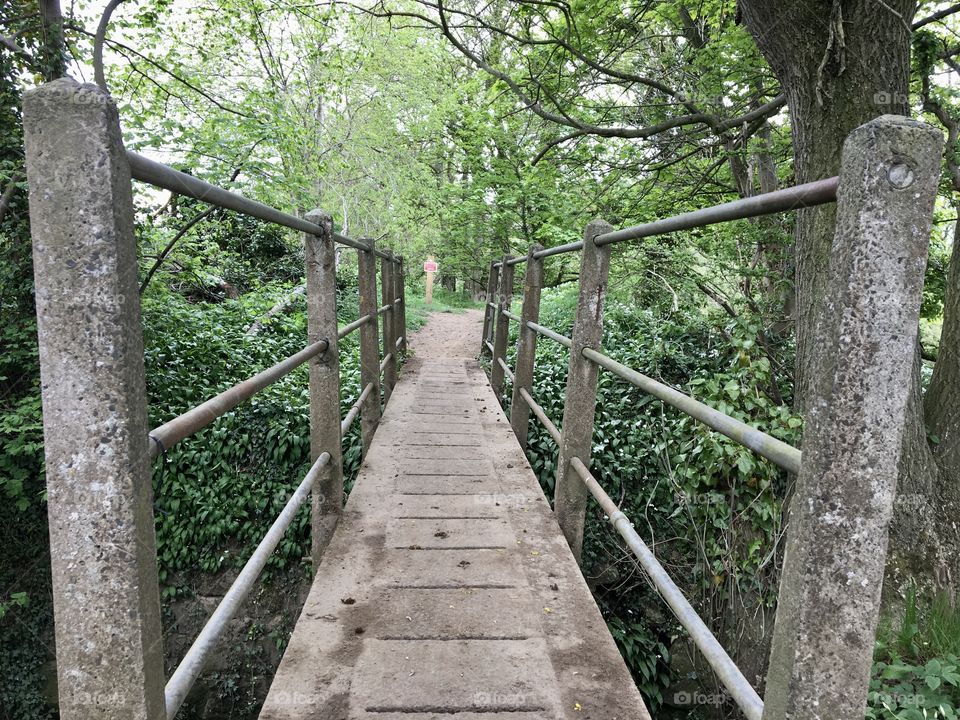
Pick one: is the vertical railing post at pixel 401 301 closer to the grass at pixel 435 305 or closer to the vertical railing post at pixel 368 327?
the vertical railing post at pixel 368 327

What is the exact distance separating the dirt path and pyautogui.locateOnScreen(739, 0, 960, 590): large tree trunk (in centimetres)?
521

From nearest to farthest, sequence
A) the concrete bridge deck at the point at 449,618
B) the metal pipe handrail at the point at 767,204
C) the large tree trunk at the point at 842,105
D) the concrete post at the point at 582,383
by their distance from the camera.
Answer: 1. the metal pipe handrail at the point at 767,204
2. the concrete bridge deck at the point at 449,618
3. the concrete post at the point at 582,383
4. the large tree trunk at the point at 842,105

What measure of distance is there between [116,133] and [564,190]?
649 centimetres

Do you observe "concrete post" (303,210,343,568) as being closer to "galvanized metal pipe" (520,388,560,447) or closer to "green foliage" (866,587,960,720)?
"galvanized metal pipe" (520,388,560,447)

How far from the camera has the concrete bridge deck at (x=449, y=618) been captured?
1.46m

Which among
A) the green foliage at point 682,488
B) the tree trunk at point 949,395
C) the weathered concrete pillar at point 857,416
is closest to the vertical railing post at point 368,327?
the green foliage at point 682,488

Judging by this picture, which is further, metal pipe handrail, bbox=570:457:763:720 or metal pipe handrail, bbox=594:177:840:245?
metal pipe handrail, bbox=570:457:763:720

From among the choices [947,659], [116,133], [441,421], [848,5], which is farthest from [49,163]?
[441,421]

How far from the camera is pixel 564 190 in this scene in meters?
6.89

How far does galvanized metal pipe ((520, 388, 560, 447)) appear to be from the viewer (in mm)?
2618

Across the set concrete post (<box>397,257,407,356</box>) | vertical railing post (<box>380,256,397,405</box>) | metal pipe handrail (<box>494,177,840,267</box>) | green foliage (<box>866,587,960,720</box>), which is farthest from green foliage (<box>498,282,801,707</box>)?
concrete post (<box>397,257,407,356</box>)

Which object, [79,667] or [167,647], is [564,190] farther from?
[79,667]

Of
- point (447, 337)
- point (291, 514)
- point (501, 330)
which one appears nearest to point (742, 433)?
point (291, 514)

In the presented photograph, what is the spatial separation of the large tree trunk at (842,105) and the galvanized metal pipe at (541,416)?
48.5 inches
